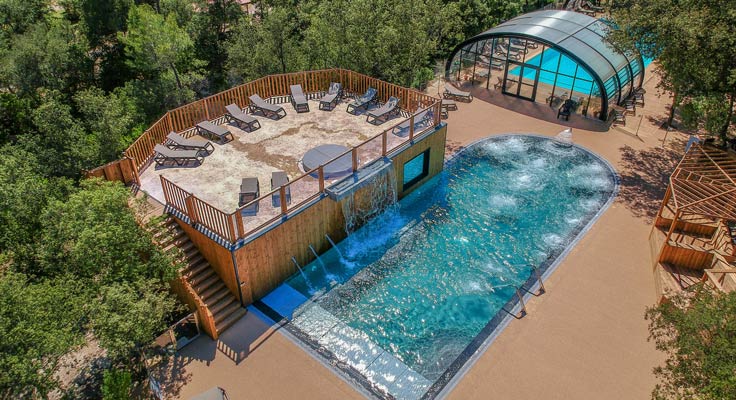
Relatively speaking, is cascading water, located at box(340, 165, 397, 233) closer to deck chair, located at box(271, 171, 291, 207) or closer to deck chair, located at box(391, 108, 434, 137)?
deck chair, located at box(391, 108, 434, 137)

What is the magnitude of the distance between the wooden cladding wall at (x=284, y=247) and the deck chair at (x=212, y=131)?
554 centimetres

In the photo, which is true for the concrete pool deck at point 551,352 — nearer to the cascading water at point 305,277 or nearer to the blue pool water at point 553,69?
the cascading water at point 305,277

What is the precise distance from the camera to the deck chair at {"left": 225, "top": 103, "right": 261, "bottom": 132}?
18938mm

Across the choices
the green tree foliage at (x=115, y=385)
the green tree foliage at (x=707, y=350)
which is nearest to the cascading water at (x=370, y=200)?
the green tree foliage at (x=115, y=385)

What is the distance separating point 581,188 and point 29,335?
18698 millimetres

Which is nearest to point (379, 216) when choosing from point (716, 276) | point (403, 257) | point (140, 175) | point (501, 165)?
point (403, 257)

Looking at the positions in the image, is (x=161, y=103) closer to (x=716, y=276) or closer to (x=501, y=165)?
(x=501, y=165)

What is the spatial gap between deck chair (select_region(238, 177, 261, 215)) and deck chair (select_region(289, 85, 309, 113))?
20.2 ft

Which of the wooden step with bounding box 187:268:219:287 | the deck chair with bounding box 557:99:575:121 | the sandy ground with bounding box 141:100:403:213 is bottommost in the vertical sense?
the wooden step with bounding box 187:268:219:287

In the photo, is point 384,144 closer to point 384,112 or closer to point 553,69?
point 384,112

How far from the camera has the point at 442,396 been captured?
11.7 meters

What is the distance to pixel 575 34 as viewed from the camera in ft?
84.2

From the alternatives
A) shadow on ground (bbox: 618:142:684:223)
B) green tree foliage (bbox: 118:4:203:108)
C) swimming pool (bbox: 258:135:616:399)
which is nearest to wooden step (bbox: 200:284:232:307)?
swimming pool (bbox: 258:135:616:399)

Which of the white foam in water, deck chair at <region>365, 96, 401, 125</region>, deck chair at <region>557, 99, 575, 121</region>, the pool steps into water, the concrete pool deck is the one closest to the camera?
the concrete pool deck
